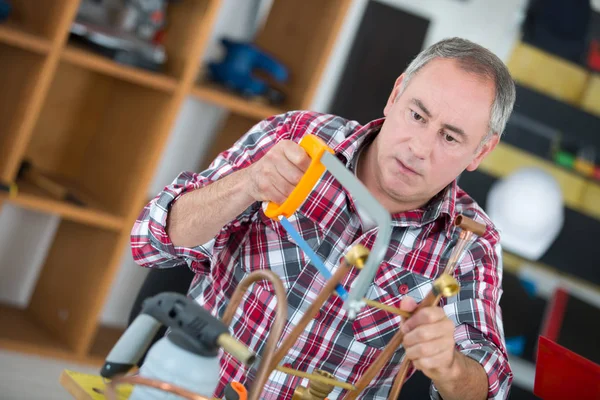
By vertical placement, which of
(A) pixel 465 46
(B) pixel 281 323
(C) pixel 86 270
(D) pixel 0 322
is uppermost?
(A) pixel 465 46

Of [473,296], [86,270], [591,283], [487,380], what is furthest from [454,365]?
[591,283]

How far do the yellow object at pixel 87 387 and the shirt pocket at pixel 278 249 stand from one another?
1.50ft

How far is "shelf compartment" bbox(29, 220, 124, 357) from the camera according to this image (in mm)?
2557

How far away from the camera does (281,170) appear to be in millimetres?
1076

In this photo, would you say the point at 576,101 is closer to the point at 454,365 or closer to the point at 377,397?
the point at 377,397

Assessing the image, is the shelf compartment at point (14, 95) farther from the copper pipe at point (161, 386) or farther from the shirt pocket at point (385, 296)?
the copper pipe at point (161, 386)

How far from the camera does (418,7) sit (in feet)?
10.5

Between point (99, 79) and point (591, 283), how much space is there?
2372 mm

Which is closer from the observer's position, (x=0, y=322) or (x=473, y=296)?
(x=473, y=296)

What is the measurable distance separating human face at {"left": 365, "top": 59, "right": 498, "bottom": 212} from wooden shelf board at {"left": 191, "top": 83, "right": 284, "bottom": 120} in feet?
3.98

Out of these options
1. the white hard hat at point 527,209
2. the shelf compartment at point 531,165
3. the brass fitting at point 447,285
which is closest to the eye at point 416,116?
the brass fitting at point 447,285

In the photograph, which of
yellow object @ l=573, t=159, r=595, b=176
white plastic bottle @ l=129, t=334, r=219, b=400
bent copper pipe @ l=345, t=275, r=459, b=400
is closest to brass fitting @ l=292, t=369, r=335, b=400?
bent copper pipe @ l=345, t=275, r=459, b=400

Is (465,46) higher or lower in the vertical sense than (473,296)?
higher

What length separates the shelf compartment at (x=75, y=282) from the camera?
101 inches
